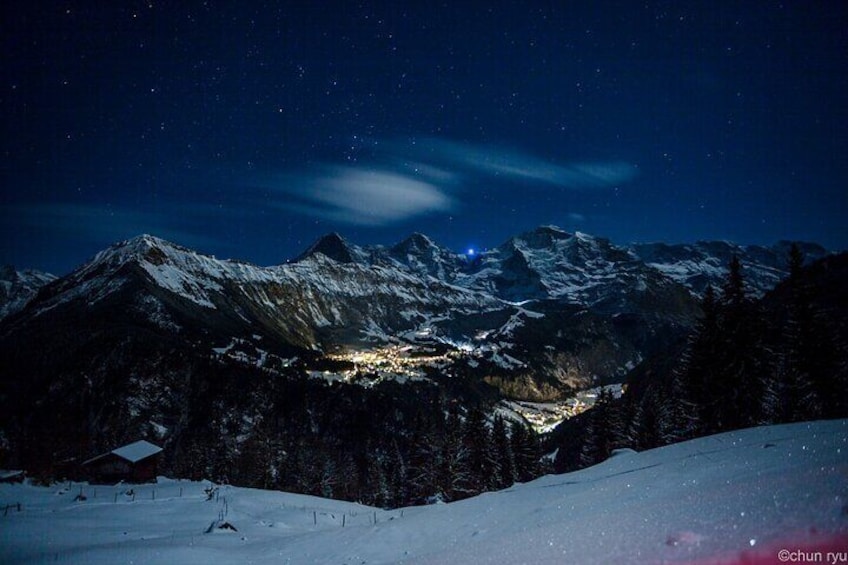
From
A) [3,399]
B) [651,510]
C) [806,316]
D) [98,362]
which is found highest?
[98,362]

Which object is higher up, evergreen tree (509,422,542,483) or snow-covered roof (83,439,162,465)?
snow-covered roof (83,439,162,465)

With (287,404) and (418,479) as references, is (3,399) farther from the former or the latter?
(418,479)

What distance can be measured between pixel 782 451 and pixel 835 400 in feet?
117

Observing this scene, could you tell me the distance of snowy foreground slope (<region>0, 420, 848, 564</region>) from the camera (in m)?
3.48

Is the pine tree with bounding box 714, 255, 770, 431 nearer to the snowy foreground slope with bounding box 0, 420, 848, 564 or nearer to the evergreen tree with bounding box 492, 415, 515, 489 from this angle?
the evergreen tree with bounding box 492, 415, 515, 489

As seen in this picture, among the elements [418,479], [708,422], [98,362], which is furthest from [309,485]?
[98,362]

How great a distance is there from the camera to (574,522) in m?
5.48

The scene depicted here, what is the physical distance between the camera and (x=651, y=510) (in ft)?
15.9

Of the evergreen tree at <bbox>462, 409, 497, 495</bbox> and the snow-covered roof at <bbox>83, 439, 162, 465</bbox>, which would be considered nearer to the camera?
the snow-covered roof at <bbox>83, 439, 162, 465</bbox>

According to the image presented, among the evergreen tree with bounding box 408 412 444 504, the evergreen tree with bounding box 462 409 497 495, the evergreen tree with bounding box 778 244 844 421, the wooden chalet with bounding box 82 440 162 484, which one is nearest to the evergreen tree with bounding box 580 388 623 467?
the evergreen tree with bounding box 462 409 497 495

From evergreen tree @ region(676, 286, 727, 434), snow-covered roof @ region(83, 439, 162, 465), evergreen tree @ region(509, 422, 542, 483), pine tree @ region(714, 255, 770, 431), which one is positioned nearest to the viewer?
pine tree @ region(714, 255, 770, 431)

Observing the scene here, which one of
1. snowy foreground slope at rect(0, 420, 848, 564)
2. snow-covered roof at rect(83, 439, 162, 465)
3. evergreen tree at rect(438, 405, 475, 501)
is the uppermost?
snow-covered roof at rect(83, 439, 162, 465)

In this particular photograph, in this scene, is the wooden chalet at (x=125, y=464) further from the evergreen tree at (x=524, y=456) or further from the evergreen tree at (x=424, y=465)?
the evergreen tree at (x=524, y=456)

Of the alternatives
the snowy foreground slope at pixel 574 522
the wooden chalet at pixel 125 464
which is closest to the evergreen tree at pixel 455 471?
the wooden chalet at pixel 125 464
